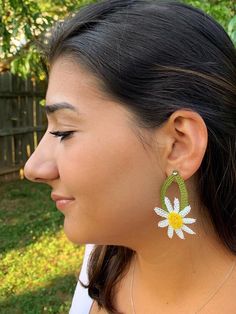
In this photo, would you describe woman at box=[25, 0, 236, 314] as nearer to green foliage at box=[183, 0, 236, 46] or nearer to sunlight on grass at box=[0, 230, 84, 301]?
green foliage at box=[183, 0, 236, 46]

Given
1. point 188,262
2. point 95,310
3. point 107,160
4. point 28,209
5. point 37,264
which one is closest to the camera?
point 107,160

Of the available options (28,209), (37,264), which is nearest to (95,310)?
(37,264)

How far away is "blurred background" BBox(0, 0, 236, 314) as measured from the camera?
3.48 meters

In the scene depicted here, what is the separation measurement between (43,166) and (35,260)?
11.4 ft

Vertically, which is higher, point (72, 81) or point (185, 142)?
point (72, 81)

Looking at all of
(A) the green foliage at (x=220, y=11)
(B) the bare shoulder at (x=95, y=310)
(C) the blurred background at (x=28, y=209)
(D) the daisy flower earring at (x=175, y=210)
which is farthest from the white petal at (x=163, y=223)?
(A) the green foliage at (x=220, y=11)

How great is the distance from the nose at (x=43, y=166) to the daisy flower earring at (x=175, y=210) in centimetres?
26

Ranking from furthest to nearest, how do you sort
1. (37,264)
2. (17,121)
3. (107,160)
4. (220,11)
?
(17,121)
(37,264)
(220,11)
(107,160)

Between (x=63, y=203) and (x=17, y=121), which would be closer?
(x=63, y=203)

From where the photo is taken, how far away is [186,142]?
107cm

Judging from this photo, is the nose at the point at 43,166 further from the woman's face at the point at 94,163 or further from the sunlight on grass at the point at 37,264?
the sunlight on grass at the point at 37,264

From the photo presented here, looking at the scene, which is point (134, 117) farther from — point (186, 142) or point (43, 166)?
point (43, 166)

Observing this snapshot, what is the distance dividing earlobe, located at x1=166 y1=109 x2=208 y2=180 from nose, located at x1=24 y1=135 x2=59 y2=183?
275 millimetres

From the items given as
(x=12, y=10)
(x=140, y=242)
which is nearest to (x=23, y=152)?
(x=12, y=10)
